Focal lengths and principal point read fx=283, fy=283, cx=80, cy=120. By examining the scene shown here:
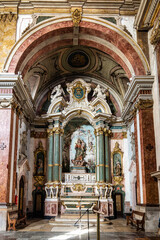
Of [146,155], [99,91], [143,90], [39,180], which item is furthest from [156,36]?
[39,180]

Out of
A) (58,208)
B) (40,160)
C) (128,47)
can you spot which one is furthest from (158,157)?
(40,160)

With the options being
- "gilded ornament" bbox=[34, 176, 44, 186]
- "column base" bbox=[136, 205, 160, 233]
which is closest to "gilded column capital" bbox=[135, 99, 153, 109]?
"column base" bbox=[136, 205, 160, 233]

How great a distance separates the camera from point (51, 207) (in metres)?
15.6

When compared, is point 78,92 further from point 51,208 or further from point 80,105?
point 51,208

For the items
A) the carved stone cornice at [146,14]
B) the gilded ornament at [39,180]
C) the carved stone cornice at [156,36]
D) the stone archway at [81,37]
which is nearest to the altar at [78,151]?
the gilded ornament at [39,180]

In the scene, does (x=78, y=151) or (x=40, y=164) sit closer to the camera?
(x=40, y=164)

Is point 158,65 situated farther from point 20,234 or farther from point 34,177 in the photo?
point 34,177

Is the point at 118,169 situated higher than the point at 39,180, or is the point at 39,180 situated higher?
the point at 118,169

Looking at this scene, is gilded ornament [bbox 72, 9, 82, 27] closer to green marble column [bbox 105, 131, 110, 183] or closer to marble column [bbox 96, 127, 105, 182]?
marble column [bbox 96, 127, 105, 182]

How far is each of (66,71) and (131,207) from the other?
9.15 meters

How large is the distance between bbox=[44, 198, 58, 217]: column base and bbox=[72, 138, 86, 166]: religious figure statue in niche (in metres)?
2.86

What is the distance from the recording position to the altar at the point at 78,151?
15766mm

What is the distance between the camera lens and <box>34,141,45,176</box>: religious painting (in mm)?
17031

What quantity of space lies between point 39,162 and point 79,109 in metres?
4.06
